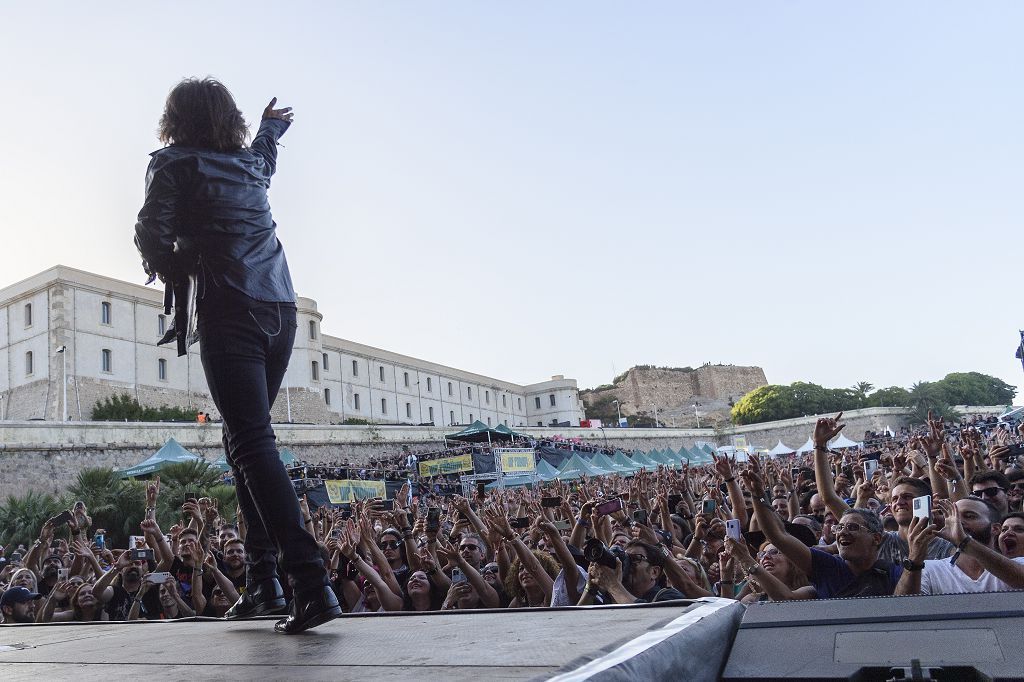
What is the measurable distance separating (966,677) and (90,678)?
1.53 meters

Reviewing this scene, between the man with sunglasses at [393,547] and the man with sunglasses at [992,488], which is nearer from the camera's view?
the man with sunglasses at [992,488]

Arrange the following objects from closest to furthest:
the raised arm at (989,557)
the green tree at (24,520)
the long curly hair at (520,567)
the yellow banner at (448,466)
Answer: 1. the raised arm at (989,557)
2. the long curly hair at (520,567)
3. the green tree at (24,520)
4. the yellow banner at (448,466)

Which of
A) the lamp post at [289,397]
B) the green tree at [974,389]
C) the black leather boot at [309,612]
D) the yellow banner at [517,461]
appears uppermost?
the lamp post at [289,397]

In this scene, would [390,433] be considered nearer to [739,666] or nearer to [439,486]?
[439,486]

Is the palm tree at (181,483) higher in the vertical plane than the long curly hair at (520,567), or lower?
higher

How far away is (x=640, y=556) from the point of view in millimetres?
4297

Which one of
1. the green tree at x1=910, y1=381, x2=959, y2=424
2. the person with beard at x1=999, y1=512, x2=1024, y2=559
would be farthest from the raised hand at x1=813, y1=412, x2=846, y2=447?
the green tree at x1=910, y1=381, x2=959, y2=424

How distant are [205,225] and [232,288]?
20 centimetres

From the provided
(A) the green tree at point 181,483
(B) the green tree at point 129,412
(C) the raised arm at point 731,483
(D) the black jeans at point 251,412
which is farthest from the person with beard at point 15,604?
(B) the green tree at point 129,412

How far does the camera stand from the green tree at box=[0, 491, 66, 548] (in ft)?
60.1

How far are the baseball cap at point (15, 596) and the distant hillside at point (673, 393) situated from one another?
8619 centimetres

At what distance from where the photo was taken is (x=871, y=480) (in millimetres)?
6793

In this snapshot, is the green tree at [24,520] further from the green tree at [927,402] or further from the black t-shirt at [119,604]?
the green tree at [927,402]

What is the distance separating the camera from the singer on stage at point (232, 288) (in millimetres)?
2279
